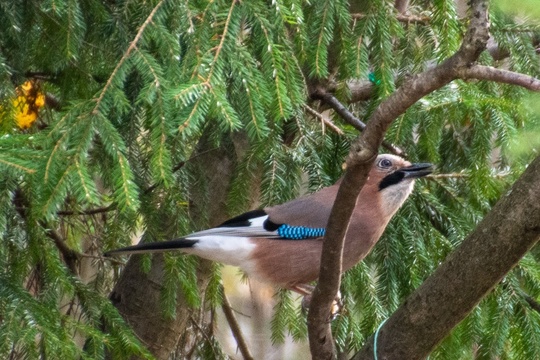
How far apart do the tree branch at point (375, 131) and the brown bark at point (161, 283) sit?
146 centimetres

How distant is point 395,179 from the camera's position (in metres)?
4.07

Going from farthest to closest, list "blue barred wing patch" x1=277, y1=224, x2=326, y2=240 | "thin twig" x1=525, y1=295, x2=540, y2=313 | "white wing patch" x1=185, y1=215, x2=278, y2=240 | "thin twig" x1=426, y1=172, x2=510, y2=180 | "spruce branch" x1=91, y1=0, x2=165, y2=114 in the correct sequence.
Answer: "thin twig" x1=426, y1=172, x2=510, y2=180
"blue barred wing patch" x1=277, y1=224, x2=326, y2=240
"white wing patch" x1=185, y1=215, x2=278, y2=240
"thin twig" x1=525, y1=295, x2=540, y2=313
"spruce branch" x1=91, y1=0, x2=165, y2=114

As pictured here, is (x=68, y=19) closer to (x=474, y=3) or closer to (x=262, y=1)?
(x=262, y=1)

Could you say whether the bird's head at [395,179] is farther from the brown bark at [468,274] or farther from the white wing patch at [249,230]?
the brown bark at [468,274]

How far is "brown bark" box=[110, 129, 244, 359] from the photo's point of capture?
14.4 feet

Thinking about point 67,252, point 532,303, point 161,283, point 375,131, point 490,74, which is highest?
point 490,74

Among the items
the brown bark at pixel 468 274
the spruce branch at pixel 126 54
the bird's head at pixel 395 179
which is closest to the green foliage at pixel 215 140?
the spruce branch at pixel 126 54

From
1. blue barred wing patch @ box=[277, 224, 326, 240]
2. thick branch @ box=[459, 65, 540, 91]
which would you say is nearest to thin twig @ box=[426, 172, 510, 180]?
blue barred wing patch @ box=[277, 224, 326, 240]

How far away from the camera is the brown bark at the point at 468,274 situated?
276 centimetres

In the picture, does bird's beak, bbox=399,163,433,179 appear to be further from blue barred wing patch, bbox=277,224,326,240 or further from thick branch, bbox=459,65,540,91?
thick branch, bbox=459,65,540,91

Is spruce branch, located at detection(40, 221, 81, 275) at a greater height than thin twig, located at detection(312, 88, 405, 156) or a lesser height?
lesser

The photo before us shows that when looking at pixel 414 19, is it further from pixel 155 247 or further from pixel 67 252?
pixel 67 252

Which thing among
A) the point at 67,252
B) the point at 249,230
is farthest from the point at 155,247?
the point at 67,252

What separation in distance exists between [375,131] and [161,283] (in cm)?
223
